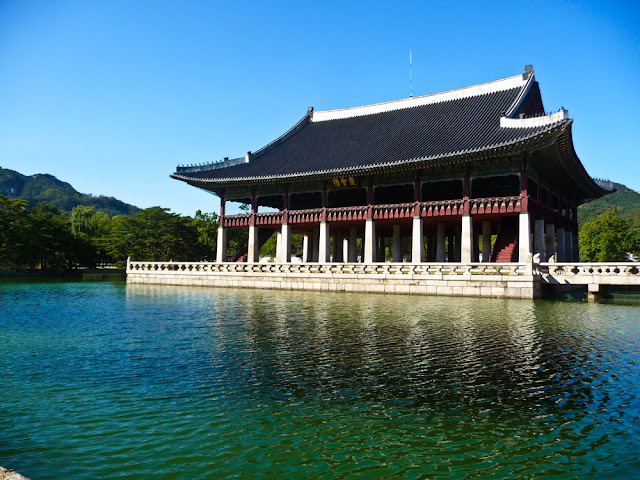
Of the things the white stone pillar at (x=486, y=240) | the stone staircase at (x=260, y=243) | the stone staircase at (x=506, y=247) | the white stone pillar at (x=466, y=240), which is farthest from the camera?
the stone staircase at (x=260, y=243)

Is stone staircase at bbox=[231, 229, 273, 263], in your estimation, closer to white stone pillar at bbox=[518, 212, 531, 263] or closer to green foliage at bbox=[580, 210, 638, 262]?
white stone pillar at bbox=[518, 212, 531, 263]

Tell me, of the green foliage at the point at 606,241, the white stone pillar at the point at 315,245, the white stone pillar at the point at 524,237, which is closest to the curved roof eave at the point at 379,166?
the white stone pillar at the point at 524,237

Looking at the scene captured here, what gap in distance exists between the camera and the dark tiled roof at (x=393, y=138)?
30.3 m

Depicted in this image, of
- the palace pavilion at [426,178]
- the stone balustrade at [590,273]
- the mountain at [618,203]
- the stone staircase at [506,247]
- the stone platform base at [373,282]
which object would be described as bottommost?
the stone platform base at [373,282]

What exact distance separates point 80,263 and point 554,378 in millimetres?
63116

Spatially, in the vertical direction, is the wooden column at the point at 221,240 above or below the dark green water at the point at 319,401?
above

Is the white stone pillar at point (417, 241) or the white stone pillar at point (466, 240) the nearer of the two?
the white stone pillar at point (466, 240)

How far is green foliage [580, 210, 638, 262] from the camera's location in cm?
4888

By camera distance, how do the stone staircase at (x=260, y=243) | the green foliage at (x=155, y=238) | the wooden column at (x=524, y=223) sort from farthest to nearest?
the green foliage at (x=155, y=238) → the stone staircase at (x=260, y=243) → the wooden column at (x=524, y=223)

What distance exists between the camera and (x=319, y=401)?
7.13 meters

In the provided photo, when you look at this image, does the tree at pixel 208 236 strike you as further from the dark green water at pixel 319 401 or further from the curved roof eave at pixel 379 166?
the dark green water at pixel 319 401

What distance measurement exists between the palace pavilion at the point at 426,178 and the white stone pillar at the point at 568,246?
21 cm

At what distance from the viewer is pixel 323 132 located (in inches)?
1743

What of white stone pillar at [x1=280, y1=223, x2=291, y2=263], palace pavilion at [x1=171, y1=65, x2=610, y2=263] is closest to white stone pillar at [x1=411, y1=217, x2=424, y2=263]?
palace pavilion at [x1=171, y1=65, x2=610, y2=263]
